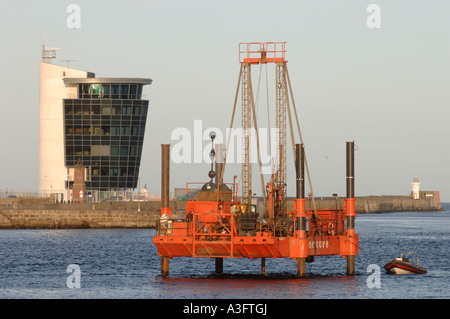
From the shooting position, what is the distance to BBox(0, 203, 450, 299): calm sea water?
5075 centimetres

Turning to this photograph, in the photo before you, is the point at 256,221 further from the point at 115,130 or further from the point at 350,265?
the point at 115,130

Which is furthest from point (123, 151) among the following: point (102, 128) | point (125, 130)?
point (102, 128)

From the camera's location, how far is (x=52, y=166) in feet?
550

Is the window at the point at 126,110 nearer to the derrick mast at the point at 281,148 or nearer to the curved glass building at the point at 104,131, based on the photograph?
the curved glass building at the point at 104,131

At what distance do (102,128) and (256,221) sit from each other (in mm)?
113155

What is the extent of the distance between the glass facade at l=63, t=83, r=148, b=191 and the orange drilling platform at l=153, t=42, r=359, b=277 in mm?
103368

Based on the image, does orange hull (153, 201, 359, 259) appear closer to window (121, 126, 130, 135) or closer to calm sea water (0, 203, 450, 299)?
calm sea water (0, 203, 450, 299)

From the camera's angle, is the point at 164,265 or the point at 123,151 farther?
the point at 123,151

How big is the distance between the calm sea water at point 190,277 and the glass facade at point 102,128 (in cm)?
6756

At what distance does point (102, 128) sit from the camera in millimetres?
163250

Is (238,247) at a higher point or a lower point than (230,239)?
lower
